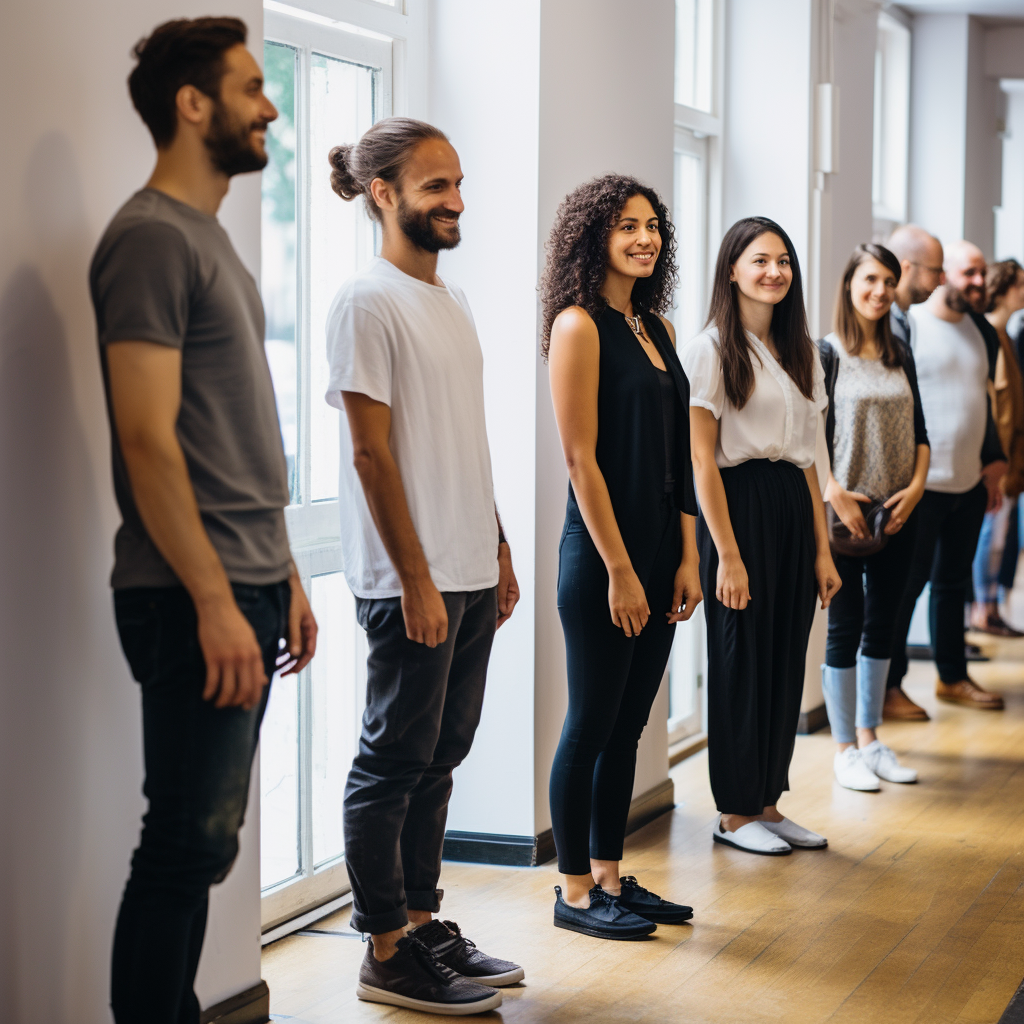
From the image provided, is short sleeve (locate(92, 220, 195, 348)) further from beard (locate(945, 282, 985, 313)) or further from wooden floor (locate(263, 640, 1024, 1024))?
beard (locate(945, 282, 985, 313))

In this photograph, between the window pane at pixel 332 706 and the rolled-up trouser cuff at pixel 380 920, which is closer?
the rolled-up trouser cuff at pixel 380 920

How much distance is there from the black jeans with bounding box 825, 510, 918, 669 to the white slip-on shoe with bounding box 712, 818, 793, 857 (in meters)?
0.75

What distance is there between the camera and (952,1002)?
2482 mm

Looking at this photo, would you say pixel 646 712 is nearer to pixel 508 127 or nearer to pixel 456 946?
pixel 456 946

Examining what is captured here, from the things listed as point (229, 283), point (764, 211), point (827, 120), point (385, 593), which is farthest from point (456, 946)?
point (827, 120)

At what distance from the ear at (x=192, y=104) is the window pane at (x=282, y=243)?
42.5 inches

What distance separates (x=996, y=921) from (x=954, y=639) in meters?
2.49

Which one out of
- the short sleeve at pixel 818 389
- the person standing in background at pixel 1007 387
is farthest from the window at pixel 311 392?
the person standing in background at pixel 1007 387

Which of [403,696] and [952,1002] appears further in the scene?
[952,1002]

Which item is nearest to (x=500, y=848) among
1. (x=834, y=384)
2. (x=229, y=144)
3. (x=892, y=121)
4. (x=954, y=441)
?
(x=834, y=384)

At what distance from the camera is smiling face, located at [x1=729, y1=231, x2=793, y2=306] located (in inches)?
125

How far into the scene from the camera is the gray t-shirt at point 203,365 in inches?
60.9

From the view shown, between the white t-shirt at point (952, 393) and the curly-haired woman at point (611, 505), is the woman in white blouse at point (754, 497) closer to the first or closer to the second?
the curly-haired woman at point (611, 505)

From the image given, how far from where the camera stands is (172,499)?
60.7 inches
